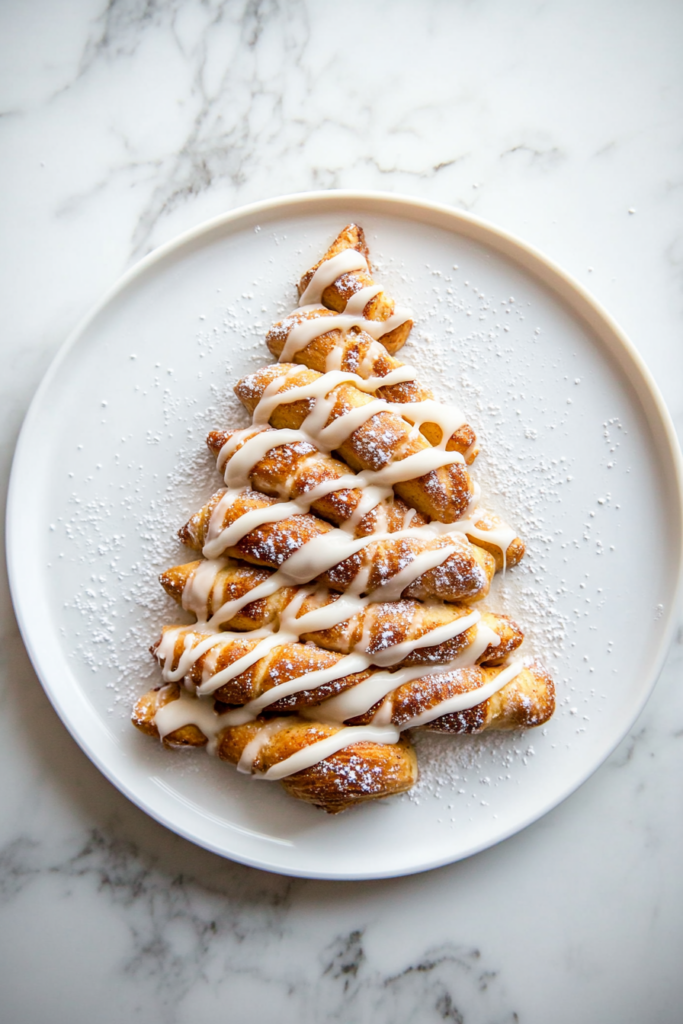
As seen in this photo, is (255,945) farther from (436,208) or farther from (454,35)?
(454,35)

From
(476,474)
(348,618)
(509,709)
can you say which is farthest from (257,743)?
(476,474)

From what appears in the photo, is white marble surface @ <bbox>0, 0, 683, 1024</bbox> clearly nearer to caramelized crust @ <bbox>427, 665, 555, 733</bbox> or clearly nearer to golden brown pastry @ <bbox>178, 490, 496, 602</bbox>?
caramelized crust @ <bbox>427, 665, 555, 733</bbox>

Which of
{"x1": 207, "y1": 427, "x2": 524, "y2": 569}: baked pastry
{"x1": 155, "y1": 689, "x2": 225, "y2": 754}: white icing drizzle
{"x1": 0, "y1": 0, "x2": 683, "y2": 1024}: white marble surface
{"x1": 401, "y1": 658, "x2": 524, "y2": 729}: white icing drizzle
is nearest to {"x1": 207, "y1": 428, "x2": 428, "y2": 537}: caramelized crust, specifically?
{"x1": 207, "y1": 427, "x2": 524, "y2": 569}: baked pastry

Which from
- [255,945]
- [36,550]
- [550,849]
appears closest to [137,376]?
[36,550]

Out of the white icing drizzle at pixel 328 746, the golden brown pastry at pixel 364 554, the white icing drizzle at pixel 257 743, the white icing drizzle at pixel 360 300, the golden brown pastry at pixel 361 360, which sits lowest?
the white icing drizzle at pixel 257 743

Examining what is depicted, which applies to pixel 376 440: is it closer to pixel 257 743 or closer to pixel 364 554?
pixel 364 554

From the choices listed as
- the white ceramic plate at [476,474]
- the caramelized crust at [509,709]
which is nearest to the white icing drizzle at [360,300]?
the white ceramic plate at [476,474]

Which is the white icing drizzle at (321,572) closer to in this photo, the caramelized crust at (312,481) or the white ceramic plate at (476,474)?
the caramelized crust at (312,481)
